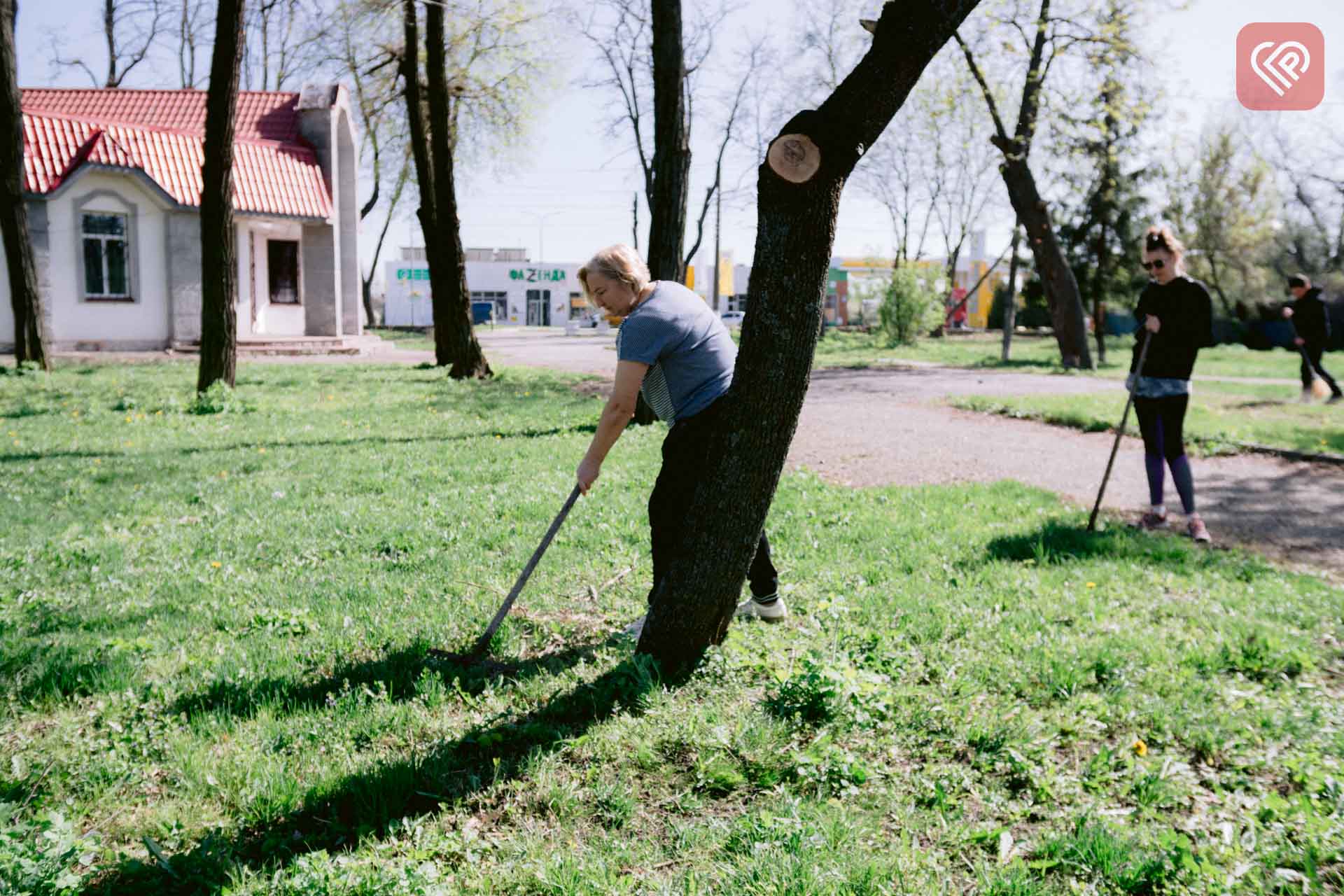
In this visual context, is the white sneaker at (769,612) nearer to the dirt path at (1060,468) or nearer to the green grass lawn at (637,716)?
the green grass lawn at (637,716)

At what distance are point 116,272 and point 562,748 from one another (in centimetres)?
2381

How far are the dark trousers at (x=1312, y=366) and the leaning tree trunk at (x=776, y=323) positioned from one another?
46.1 ft

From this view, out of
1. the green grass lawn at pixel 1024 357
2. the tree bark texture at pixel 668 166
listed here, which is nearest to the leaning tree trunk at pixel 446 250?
the tree bark texture at pixel 668 166

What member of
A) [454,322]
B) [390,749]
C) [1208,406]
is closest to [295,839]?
[390,749]

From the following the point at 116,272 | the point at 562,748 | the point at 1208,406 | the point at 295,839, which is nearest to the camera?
the point at 295,839

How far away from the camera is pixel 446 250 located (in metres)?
17.2

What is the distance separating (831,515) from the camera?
662cm

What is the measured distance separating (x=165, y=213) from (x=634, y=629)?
23103 mm

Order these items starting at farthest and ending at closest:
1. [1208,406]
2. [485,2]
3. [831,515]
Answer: [485,2] < [1208,406] < [831,515]

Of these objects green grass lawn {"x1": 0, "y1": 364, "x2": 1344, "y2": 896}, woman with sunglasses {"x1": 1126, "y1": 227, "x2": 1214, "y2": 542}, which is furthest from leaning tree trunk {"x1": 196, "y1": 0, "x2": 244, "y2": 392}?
woman with sunglasses {"x1": 1126, "y1": 227, "x2": 1214, "y2": 542}

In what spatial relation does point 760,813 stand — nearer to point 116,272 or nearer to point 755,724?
point 755,724

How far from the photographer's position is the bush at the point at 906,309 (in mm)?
31391

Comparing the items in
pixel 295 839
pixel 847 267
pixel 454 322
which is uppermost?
pixel 847 267

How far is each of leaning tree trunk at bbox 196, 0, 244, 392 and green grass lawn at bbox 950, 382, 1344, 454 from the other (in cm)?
1017
